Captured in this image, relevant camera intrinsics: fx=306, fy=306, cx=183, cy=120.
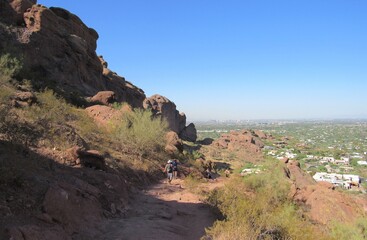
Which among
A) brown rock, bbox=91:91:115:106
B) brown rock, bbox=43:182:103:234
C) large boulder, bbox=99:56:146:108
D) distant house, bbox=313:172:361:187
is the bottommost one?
distant house, bbox=313:172:361:187

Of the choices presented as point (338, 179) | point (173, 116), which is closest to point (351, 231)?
point (338, 179)

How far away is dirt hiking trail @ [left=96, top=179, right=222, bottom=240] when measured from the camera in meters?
7.69

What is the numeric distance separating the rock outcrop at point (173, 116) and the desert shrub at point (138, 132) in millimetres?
38248

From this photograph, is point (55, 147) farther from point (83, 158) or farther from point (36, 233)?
point (36, 233)

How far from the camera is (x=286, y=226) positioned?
7797mm

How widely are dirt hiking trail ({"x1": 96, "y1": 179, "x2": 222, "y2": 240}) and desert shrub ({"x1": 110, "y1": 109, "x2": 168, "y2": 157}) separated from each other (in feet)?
15.4

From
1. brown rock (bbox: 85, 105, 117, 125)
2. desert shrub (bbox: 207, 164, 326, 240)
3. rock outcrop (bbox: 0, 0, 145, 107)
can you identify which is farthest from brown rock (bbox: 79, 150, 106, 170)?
rock outcrop (bbox: 0, 0, 145, 107)

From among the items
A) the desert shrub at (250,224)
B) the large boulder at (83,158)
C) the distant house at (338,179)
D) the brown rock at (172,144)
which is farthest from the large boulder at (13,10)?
the distant house at (338,179)

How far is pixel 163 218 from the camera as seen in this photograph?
955 cm

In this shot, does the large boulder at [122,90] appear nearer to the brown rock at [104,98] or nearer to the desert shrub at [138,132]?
the brown rock at [104,98]

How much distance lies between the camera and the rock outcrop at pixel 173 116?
199 ft

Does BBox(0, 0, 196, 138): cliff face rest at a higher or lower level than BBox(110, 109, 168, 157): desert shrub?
higher

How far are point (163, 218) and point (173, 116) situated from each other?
54.9 m

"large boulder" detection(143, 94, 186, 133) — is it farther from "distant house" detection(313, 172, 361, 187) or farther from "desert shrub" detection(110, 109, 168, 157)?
"desert shrub" detection(110, 109, 168, 157)
